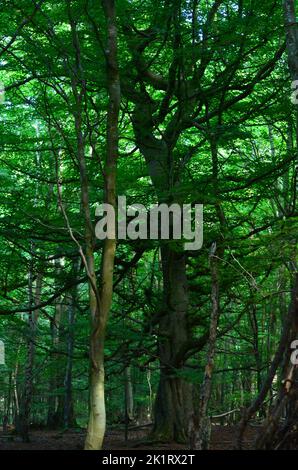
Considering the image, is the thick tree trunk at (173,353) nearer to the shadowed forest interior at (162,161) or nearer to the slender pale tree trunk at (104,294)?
the shadowed forest interior at (162,161)

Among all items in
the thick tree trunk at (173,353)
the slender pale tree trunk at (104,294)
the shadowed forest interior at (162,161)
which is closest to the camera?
the slender pale tree trunk at (104,294)

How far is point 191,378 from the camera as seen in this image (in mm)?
8273

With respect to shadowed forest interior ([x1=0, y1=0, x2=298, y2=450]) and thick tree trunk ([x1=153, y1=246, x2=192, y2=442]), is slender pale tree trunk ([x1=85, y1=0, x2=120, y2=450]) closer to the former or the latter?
shadowed forest interior ([x1=0, y1=0, x2=298, y2=450])

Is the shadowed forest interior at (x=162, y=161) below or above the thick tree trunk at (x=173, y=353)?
above

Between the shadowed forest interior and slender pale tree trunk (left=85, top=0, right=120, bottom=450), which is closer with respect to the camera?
slender pale tree trunk (left=85, top=0, right=120, bottom=450)

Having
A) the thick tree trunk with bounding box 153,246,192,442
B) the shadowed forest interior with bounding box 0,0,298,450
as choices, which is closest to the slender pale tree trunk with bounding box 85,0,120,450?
the shadowed forest interior with bounding box 0,0,298,450

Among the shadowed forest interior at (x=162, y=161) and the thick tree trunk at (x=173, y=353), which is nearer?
the shadowed forest interior at (x=162, y=161)

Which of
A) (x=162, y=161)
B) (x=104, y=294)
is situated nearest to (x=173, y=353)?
(x=162, y=161)

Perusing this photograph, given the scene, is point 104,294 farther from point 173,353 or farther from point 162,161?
point 173,353

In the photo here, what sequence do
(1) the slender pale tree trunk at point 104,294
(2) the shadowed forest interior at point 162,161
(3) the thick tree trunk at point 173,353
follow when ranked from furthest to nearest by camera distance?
1. (3) the thick tree trunk at point 173,353
2. (2) the shadowed forest interior at point 162,161
3. (1) the slender pale tree trunk at point 104,294

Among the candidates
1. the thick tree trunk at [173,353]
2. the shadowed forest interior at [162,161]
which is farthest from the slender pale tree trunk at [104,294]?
the thick tree trunk at [173,353]

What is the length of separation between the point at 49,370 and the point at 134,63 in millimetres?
10250

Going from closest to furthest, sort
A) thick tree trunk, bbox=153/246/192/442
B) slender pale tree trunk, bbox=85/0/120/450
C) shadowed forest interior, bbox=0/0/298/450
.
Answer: slender pale tree trunk, bbox=85/0/120/450 → shadowed forest interior, bbox=0/0/298/450 → thick tree trunk, bbox=153/246/192/442

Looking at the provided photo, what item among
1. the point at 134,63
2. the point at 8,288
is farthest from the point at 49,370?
the point at 134,63
